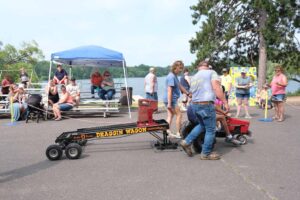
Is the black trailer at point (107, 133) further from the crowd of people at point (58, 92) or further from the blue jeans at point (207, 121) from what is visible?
the crowd of people at point (58, 92)

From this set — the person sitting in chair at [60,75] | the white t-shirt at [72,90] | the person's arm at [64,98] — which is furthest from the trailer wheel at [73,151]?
the person sitting in chair at [60,75]

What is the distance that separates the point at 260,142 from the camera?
25.5 feet

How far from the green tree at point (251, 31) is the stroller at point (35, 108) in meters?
10.6

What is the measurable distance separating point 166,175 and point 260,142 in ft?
10.6

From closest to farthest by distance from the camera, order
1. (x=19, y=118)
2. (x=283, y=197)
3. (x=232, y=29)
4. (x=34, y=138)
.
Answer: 1. (x=283, y=197)
2. (x=34, y=138)
3. (x=19, y=118)
4. (x=232, y=29)

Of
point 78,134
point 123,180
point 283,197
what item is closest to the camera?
point 283,197

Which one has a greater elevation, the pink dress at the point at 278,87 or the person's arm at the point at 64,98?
the pink dress at the point at 278,87

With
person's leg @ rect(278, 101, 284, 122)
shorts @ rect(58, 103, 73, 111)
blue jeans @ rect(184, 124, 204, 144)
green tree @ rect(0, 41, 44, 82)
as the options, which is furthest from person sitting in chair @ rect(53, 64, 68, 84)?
green tree @ rect(0, 41, 44, 82)

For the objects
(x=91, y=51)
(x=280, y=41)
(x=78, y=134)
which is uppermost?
(x=280, y=41)

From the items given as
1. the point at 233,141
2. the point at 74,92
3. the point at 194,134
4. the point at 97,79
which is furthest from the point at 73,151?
the point at 97,79

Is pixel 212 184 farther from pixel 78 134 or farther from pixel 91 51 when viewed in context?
pixel 91 51

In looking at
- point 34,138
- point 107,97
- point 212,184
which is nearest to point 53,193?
point 212,184

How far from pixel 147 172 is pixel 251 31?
56.1 ft

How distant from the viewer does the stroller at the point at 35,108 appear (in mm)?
11750
